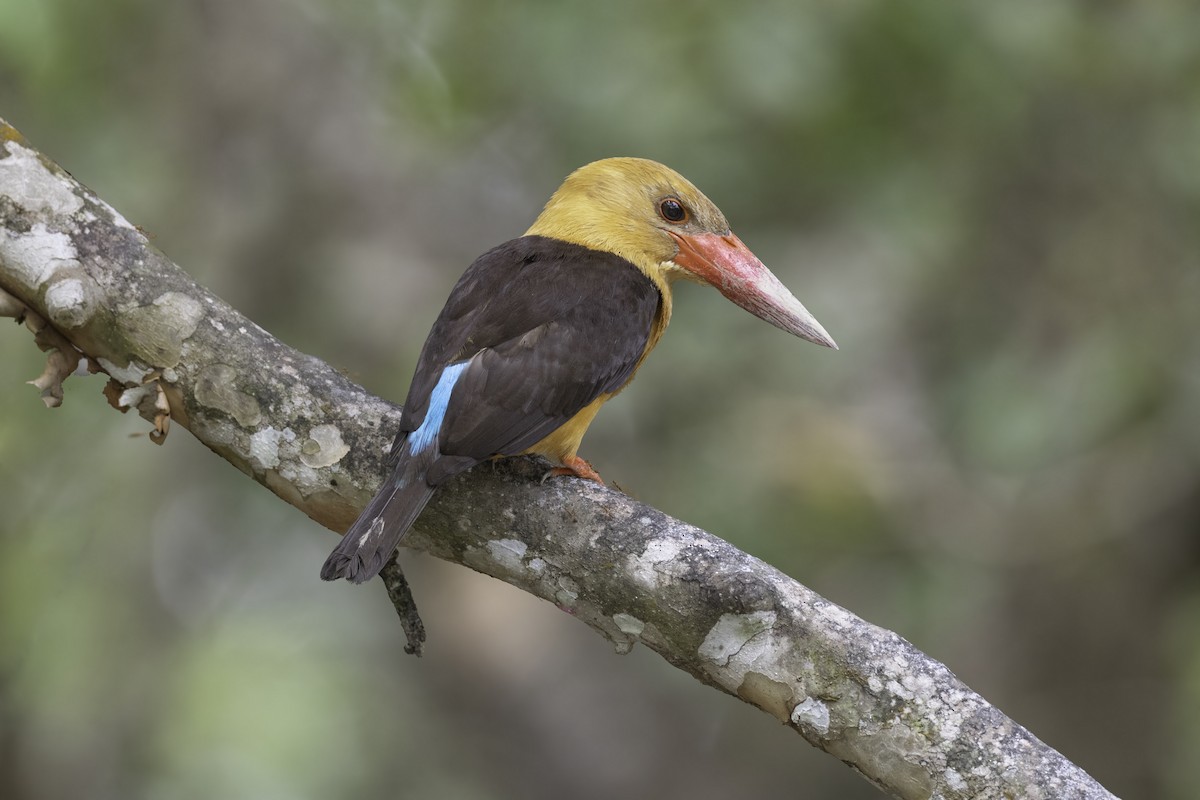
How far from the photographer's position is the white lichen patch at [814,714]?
2057 mm

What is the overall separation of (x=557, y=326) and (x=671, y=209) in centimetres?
74

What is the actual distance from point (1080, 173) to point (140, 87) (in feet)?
10.5

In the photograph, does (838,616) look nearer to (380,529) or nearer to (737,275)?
(380,529)

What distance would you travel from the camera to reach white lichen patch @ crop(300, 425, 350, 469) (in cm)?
232

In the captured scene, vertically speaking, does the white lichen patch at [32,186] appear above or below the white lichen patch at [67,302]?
above

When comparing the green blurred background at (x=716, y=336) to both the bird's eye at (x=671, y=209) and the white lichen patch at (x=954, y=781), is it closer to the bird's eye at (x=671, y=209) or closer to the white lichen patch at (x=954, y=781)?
the bird's eye at (x=671, y=209)

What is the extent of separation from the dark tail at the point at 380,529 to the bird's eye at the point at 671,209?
1.37 meters

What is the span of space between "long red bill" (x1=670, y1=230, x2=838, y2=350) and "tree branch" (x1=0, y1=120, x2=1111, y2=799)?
1.11m

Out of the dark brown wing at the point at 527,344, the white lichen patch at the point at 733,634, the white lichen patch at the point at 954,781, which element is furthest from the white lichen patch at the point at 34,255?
the white lichen patch at the point at 954,781

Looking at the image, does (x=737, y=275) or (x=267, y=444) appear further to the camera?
(x=737, y=275)

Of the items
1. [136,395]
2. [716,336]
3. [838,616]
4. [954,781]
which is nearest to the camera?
[954,781]

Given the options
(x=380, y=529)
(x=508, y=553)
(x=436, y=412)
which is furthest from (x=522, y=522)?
(x=436, y=412)

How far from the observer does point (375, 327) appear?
4.68m

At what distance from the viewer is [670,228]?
343cm
